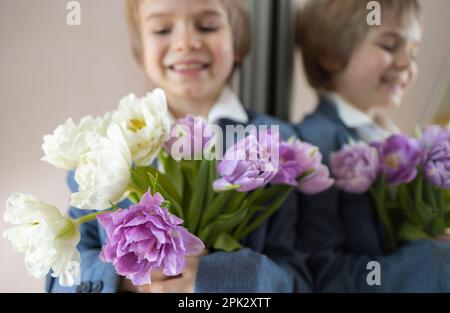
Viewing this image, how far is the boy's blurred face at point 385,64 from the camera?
23.6 inches

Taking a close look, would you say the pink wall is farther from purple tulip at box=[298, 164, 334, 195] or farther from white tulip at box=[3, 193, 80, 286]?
purple tulip at box=[298, 164, 334, 195]

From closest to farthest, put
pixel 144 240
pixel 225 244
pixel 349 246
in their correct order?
pixel 144 240 → pixel 225 244 → pixel 349 246

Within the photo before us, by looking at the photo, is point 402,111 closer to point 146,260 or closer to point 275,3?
point 275,3

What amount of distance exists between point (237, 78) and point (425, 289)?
0.37 meters

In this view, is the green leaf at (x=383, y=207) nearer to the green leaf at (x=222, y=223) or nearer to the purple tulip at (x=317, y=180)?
the purple tulip at (x=317, y=180)

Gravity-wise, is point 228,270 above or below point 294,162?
below

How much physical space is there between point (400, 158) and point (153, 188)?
1.01ft

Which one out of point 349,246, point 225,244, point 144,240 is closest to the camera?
point 144,240

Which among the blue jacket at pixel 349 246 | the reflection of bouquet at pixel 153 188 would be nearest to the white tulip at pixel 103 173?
the reflection of bouquet at pixel 153 188

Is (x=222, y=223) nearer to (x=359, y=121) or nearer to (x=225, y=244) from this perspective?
(x=225, y=244)

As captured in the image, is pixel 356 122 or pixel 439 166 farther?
pixel 356 122

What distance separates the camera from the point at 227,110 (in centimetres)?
60

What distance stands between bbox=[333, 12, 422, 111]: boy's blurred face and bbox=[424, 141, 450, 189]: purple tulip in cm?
10

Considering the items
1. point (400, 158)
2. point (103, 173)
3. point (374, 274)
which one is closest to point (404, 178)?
point (400, 158)
